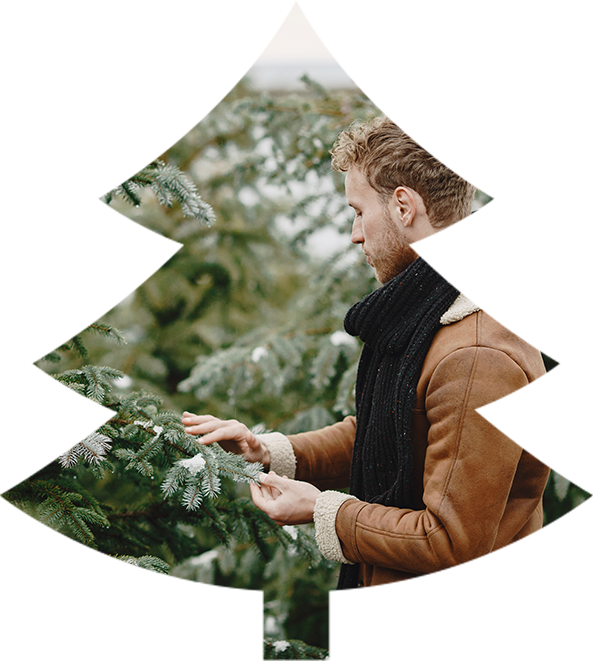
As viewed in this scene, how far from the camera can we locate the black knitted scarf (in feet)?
4.48

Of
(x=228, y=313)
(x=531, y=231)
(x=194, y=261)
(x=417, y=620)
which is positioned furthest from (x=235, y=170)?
(x=531, y=231)

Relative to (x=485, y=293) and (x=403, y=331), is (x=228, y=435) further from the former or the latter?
(x=485, y=293)

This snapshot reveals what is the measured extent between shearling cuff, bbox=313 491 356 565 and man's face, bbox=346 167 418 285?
645mm

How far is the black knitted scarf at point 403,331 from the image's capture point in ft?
4.48

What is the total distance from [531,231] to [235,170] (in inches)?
126

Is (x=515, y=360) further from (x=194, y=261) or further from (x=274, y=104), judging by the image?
(x=194, y=261)

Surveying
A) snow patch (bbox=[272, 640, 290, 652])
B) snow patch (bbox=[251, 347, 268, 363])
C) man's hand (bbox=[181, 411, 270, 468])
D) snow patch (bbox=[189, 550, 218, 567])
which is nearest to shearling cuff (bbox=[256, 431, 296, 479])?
man's hand (bbox=[181, 411, 270, 468])

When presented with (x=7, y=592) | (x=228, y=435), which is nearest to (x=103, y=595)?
(x=7, y=592)

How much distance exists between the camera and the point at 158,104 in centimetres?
376

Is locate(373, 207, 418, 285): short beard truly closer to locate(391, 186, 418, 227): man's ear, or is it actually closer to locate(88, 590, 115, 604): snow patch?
locate(391, 186, 418, 227): man's ear

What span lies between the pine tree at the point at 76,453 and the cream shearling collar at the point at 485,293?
27.3 inches

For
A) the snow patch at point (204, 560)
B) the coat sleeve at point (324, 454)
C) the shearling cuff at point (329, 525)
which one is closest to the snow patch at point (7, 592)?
the shearling cuff at point (329, 525)

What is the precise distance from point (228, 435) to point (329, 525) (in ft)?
1.36

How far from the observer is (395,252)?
150cm
